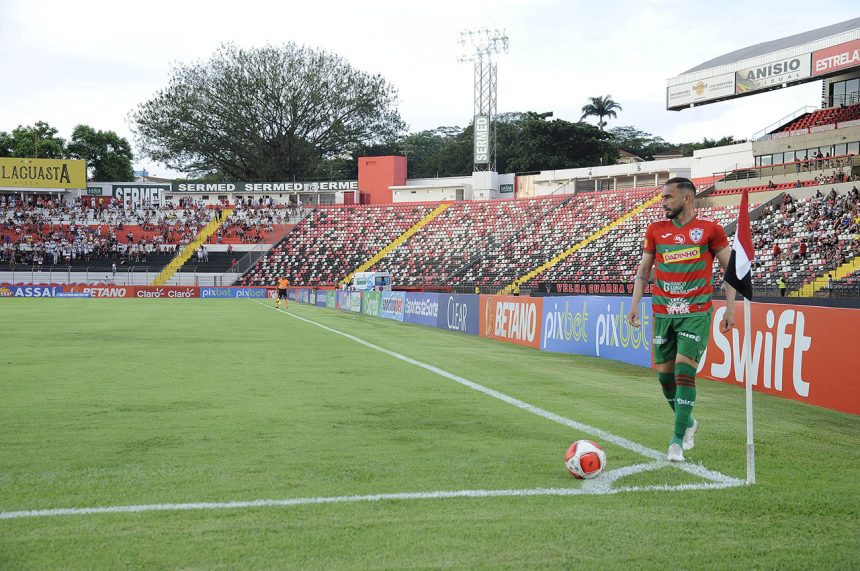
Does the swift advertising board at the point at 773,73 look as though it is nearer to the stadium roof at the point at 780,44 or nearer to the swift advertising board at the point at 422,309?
the stadium roof at the point at 780,44

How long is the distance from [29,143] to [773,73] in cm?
7839

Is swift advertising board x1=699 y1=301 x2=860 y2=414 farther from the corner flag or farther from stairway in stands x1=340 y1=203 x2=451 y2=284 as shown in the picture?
stairway in stands x1=340 y1=203 x2=451 y2=284

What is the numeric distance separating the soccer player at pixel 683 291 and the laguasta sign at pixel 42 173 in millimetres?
77186

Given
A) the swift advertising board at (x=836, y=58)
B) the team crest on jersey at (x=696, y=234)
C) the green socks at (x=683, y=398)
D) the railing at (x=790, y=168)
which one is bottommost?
the green socks at (x=683, y=398)

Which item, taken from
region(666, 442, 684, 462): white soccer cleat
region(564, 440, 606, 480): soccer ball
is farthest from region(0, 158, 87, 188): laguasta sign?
region(564, 440, 606, 480): soccer ball

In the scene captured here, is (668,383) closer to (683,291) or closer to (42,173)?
(683,291)

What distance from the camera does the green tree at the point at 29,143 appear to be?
91438 mm

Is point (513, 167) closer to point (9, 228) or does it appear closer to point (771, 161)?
point (771, 161)

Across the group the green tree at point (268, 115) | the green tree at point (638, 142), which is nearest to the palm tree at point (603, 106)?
the green tree at point (638, 142)

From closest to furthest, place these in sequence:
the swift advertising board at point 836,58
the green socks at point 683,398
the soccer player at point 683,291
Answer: the green socks at point 683,398 → the soccer player at point 683,291 → the swift advertising board at point 836,58

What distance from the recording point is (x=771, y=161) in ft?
172

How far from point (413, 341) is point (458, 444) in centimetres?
1343

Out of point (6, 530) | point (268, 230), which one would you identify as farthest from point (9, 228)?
point (6, 530)

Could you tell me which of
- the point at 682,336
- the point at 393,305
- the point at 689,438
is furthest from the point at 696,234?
the point at 393,305
